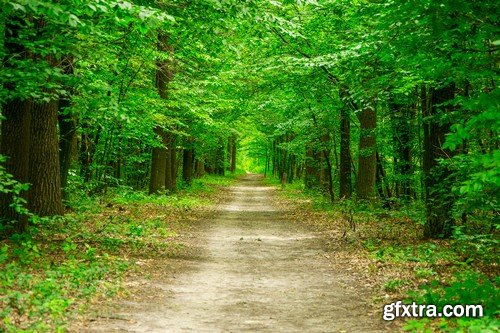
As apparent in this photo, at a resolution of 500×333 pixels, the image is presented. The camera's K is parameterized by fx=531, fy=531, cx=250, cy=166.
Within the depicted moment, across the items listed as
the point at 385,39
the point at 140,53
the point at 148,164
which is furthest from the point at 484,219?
the point at 148,164

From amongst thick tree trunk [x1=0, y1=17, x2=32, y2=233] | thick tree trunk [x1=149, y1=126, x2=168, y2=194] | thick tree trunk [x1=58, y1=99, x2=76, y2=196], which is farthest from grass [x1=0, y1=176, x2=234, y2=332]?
thick tree trunk [x1=149, y1=126, x2=168, y2=194]

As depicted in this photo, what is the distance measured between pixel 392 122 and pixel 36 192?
11900 mm

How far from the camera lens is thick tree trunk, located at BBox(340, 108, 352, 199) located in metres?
22.7

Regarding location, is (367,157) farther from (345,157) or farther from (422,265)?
(422,265)

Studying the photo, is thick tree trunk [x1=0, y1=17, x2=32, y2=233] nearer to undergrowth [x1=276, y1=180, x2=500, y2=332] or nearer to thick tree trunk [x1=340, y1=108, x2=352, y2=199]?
undergrowth [x1=276, y1=180, x2=500, y2=332]

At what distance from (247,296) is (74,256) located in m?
3.75

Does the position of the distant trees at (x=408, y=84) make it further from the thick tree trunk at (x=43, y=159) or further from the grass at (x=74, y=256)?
the thick tree trunk at (x=43, y=159)

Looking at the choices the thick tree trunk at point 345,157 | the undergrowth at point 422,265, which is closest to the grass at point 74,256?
the undergrowth at point 422,265

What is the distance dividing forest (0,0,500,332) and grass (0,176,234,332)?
0.05 m

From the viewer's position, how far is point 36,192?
43.5 feet

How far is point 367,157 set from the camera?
20312mm

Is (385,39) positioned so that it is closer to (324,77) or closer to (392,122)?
(324,77)

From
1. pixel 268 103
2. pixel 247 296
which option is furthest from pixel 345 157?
pixel 247 296

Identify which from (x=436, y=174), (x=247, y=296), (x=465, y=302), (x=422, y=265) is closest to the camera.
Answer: (x=465, y=302)
